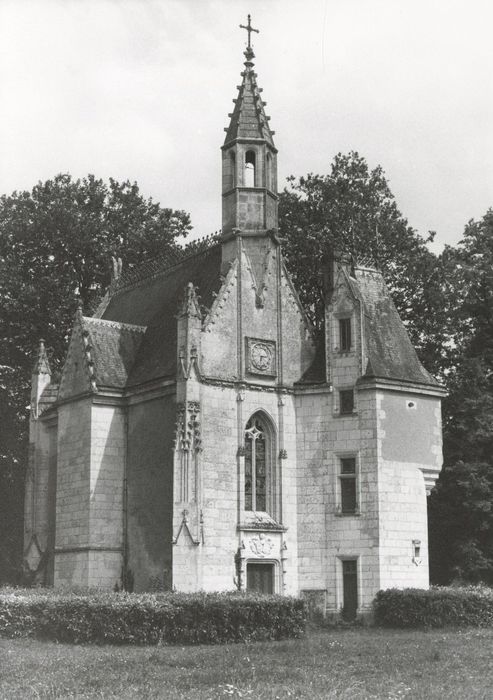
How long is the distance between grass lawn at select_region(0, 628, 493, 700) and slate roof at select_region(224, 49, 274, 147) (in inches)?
840

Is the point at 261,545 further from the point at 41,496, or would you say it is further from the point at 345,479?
the point at 41,496

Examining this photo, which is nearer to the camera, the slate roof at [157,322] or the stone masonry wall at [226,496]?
the stone masonry wall at [226,496]

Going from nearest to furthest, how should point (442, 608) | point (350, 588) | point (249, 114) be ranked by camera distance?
point (442, 608), point (350, 588), point (249, 114)

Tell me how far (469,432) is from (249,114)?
52.0 feet

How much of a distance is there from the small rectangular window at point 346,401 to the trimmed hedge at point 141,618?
35.5ft

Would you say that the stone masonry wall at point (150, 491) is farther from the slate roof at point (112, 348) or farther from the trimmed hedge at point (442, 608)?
the trimmed hedge at point (442, 608)

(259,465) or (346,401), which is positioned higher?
(346,401)

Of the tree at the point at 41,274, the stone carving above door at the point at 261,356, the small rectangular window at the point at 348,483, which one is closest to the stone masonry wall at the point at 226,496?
the stone carving above door at the point at 261,356

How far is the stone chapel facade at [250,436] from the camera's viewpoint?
→ 37.1 m

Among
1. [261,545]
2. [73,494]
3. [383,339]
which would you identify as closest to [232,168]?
[383,339]

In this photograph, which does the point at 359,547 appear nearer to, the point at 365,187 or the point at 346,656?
the point at 346,656

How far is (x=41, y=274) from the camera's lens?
180 feet

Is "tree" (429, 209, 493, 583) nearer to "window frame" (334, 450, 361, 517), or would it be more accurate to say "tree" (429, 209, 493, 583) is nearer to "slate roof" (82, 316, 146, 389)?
"window frame" (334, 450, 361, 517)

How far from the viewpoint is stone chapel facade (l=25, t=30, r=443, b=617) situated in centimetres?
3712
